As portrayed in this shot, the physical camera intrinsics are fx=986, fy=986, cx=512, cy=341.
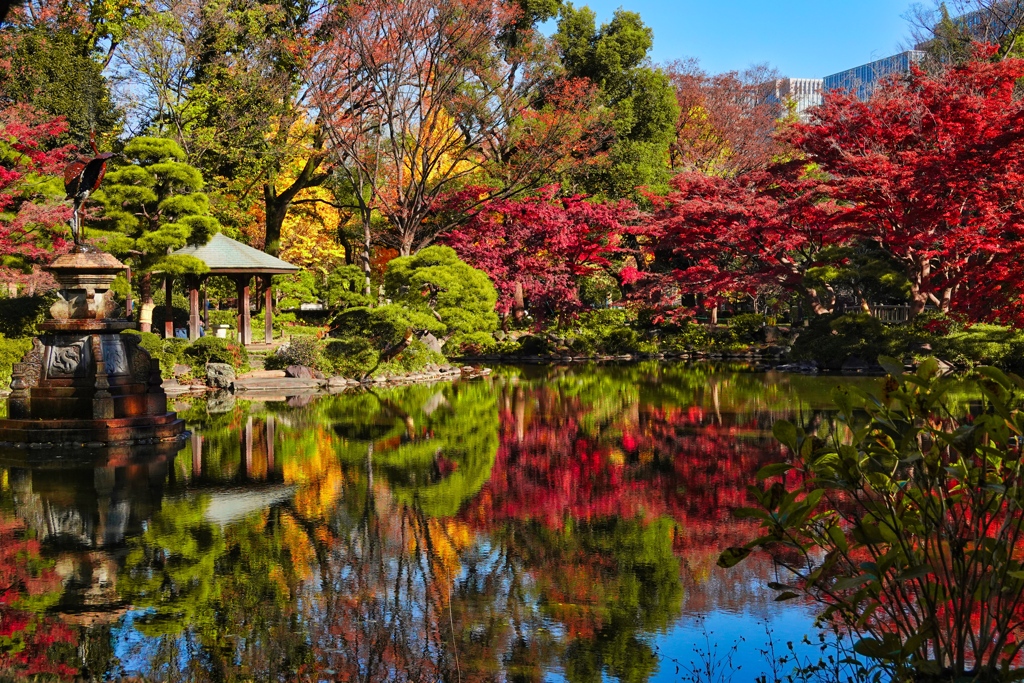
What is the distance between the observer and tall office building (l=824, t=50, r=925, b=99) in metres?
25.0

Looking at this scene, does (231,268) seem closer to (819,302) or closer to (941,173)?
(819,302)

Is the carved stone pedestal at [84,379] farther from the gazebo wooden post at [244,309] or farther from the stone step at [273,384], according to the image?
the gazebo wooden post at [244,309]

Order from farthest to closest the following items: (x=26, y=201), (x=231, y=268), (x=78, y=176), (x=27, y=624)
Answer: (x=231, y=268) → (x=26, y=201) → (x=78, y=176) → (x=27, y=624)

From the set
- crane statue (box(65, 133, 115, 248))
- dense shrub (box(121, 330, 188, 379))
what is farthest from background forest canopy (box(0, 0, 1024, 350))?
crane statue (box(65, 133, 115, 248))

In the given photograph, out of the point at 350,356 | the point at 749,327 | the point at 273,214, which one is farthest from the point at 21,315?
the point at 749,327

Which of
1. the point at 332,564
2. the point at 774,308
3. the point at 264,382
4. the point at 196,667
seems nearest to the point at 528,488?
the point at 332,564

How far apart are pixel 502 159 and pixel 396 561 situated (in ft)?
80.2

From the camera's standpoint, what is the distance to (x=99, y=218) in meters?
20.0

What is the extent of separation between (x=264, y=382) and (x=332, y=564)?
13.7 metres

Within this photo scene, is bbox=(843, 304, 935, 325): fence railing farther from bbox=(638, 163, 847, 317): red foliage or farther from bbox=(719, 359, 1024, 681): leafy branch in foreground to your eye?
bbox=(719, 359, 1024, 681): leafy branch in foreground

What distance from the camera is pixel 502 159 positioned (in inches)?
1183

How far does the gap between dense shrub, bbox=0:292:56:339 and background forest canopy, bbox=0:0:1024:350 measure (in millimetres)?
497

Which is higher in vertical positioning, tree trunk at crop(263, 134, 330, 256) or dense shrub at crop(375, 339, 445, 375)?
tree trunk at crop(263, 134, 330, 256)

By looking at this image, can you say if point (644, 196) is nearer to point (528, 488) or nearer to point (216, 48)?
point (216, 48)
